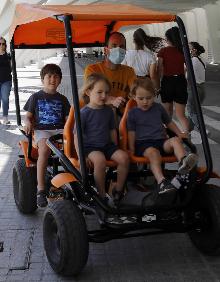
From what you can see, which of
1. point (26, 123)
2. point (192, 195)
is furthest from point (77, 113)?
point (26, 123)

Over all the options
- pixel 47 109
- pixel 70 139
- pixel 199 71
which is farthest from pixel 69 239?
pixel 199 71

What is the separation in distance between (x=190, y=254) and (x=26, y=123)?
2098mm

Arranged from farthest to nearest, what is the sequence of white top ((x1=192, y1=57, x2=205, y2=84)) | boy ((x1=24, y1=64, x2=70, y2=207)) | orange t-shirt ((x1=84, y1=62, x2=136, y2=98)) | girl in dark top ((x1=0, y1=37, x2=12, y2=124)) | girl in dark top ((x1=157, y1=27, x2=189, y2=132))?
girl in dark top ((x1=0, y1=37, x2=12, y2=124)) < white top ((x1=192, y1=57, x2=205, y2=84)) < girl in dark top ((x1=157, y1=27, x2=189, y2=132)) < boy ((x1=24, y1=64, x2=70, y2=207)) < orange t-shirt ((x1=84, y1=62, x2=136, y2=98))

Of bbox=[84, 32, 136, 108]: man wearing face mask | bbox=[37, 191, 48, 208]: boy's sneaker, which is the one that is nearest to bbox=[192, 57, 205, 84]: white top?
bbox=[84, 32, 136, 108]: man wearing face mask

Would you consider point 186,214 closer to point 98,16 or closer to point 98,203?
point 98,203

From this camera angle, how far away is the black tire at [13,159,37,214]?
5.97 m

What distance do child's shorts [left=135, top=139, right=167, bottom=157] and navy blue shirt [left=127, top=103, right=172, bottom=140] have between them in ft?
0.10

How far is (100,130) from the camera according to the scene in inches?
190

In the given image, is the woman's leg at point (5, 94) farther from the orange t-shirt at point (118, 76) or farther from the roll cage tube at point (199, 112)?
the roll cage tube at point (199, 112)

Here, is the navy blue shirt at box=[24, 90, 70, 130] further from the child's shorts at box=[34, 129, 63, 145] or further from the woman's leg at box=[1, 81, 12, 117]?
the woman's leg at box=[1, 81, 12, 117]

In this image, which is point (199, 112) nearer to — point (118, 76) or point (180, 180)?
point (180, 180)

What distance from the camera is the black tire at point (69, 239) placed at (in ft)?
14.0

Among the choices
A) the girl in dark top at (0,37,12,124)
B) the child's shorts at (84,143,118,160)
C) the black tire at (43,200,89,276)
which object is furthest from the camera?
the girl in dark top at (0,37,12,124)

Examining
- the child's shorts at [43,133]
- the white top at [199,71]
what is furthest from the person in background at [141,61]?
the child's shorts at [43,133]
